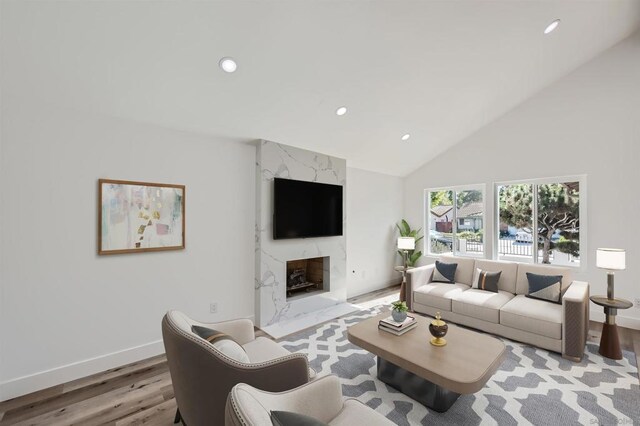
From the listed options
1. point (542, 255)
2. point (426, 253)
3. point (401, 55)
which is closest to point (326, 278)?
point (426, 253)

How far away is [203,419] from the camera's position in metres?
1.45

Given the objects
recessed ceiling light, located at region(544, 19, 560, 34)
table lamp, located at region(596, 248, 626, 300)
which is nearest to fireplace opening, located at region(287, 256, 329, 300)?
table lamp, located at region(596, 248, 626, 300)

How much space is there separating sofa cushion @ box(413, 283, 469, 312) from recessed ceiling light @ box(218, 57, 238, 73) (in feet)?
12.3

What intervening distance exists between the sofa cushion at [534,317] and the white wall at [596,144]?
1.45 m

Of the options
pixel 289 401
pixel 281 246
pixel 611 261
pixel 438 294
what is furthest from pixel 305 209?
pixel 611 261

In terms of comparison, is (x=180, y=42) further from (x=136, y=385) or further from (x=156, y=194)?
(x=136, y=385)

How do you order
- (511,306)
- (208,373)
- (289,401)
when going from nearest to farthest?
1. (289,401)
2. (208,373)
3. (511,306)

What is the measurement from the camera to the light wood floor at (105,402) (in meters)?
2.04

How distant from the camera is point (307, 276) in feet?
15.6

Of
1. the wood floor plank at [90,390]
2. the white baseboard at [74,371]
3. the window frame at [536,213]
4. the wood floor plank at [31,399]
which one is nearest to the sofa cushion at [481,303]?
the window frame at [536,213]

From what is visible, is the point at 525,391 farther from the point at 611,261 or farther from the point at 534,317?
the point at 611,261

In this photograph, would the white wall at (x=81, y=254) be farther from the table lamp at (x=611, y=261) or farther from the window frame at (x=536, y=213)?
the window frame at (x=536, y=213)

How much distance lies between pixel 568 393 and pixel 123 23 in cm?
457

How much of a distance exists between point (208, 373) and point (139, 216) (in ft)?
6.94
